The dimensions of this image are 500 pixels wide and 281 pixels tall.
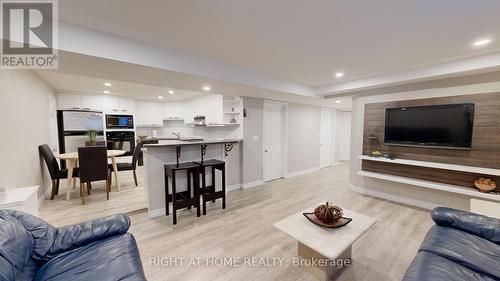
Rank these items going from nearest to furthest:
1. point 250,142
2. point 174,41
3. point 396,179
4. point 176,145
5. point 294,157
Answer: point 174,41
point 176,145
point 396,179
point 250,142
point 294,157

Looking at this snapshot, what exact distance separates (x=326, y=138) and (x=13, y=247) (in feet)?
23.0

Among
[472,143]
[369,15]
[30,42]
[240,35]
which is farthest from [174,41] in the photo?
[472,143]

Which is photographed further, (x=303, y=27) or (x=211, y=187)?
(x=211, y=187)

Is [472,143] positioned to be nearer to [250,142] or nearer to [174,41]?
[250,142]

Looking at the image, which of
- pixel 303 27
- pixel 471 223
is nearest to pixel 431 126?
pixel 471 223

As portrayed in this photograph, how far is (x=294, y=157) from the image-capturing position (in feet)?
18.5

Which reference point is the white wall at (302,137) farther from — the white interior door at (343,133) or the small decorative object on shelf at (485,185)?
the small decorative object on shelf at (485,185)

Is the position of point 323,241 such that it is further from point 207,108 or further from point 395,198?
point 207,108

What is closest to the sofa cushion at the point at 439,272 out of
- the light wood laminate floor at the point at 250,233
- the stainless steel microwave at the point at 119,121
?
the light wood laminate floor at the point at 250,233

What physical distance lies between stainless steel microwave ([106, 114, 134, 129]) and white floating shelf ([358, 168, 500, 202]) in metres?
6.59

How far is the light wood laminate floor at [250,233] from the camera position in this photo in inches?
76.7

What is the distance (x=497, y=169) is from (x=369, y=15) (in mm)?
3077

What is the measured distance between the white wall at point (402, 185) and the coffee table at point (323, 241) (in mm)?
2314

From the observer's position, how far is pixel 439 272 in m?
1.27
